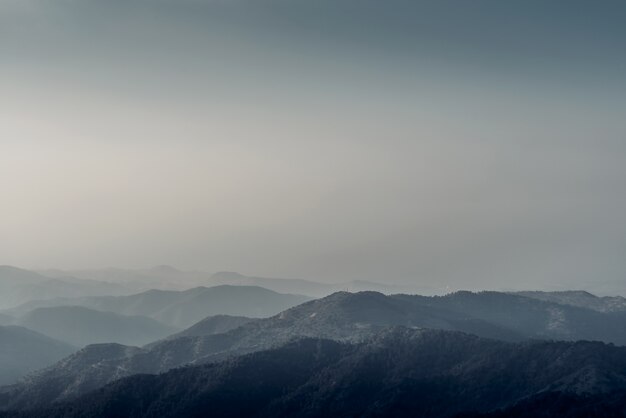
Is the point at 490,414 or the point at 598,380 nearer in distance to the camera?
the point at 490,414

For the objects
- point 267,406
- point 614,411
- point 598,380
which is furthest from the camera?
point 267,406

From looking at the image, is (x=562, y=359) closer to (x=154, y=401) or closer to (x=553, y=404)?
(x=553, y=404)

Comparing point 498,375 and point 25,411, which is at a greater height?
point 498,375

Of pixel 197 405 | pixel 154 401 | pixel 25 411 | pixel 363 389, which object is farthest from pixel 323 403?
pixel 25 411

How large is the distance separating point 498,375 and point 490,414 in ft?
164

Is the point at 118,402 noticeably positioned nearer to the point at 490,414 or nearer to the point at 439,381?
the point at 439,381

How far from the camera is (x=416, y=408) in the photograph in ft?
579

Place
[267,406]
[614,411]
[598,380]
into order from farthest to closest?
[267,406], [598,380], [614,411]

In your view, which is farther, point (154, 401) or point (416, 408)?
point (154, 401)

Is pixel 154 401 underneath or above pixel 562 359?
underneath

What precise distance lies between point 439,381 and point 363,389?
840 inches

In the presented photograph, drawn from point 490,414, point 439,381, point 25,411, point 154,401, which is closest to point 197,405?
point 154,401

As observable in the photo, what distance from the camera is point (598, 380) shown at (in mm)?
173625

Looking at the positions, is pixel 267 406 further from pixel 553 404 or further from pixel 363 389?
pixel 553 404
